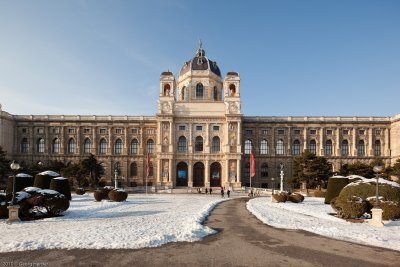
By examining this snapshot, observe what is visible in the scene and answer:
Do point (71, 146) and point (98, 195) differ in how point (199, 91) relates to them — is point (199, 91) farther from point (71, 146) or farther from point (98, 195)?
point (98, 195)

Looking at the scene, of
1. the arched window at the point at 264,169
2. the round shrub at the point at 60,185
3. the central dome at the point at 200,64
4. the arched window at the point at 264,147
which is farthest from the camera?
the central dome at the point at 200,64

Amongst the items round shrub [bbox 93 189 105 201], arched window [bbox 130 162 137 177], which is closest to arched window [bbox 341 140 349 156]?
arched window [bbox 130 162 137 177]

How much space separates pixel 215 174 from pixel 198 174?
3.53 metres

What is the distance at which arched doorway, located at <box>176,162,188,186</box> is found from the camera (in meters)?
69.7

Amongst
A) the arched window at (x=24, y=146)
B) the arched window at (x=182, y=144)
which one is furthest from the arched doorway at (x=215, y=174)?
the arched window at (x=24, y=146)

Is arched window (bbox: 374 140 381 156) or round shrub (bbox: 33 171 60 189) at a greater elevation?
arched window (bbox: 374 140 381 156)

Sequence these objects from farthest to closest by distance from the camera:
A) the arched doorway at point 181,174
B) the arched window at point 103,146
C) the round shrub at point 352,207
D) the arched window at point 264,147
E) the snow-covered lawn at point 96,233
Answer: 1. the arched window at point 103,146
2. the arched window at point 264,147
3. the arched doorway at point 181,174
4. the round shrub at point 352,207
5. the snow-covered lawn at point 96,233

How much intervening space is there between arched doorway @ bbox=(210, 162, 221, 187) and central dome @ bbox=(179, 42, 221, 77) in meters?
21.7

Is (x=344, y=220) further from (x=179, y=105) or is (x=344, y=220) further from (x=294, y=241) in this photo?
(x=179, y=105)

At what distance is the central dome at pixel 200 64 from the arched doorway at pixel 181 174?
22005mm

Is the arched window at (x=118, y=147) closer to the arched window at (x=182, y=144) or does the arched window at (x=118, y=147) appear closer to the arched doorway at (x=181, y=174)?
the arched window at (x=182, y=144)

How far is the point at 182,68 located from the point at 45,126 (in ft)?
109

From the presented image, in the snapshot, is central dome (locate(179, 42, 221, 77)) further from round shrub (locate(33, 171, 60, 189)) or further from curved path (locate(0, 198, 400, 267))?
curved path (locate(0, 198, 400, 267))

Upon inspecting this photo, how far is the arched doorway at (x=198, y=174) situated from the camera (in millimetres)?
70125
